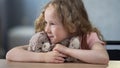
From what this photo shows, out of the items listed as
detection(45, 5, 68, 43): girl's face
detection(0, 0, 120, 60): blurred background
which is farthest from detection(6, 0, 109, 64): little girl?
detection(0, 0, 120, 60): blurred background

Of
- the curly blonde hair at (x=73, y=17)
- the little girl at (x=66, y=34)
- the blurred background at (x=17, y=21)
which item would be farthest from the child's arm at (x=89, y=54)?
the blurred background at (x=17, y=21)

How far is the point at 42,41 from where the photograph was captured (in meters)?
1.20

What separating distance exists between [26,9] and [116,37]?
894mm

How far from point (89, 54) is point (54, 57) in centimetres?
14

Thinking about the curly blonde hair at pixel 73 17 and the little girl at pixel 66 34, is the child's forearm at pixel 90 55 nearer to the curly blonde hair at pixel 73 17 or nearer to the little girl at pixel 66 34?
the little girl at pixel 66 34

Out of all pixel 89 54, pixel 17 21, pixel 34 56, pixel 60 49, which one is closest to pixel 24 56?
pixel 34 56

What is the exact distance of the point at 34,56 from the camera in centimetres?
114

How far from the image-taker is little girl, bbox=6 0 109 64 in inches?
44.2

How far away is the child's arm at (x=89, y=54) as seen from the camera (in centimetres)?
109

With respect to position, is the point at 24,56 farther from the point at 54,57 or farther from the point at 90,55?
the point at 90,55

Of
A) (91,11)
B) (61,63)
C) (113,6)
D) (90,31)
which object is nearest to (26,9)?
(91,11)

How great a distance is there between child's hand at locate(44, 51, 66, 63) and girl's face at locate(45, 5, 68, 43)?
0.10m

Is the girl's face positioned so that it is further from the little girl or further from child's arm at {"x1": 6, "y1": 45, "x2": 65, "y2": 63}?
child's arm at {"x1": 6, "y1": 45, "x2": 65, "y2": 63}

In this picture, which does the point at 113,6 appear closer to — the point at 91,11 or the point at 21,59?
the point at 91,11
